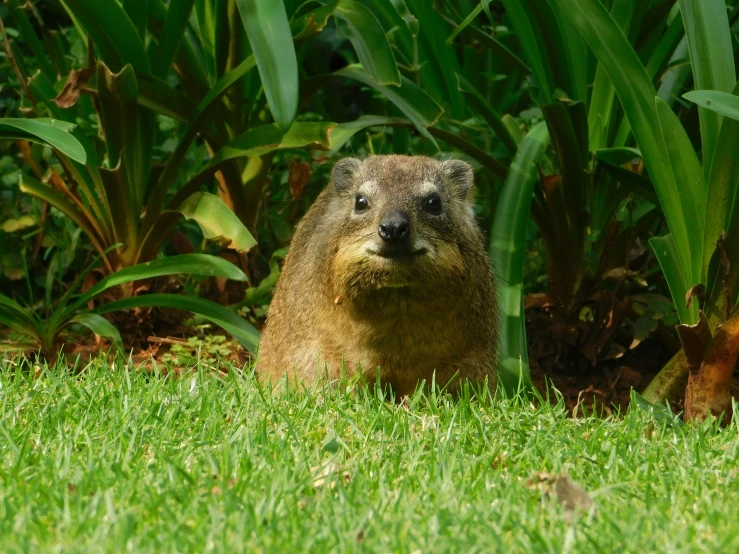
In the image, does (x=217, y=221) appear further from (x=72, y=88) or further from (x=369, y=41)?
(x=369, y=41)

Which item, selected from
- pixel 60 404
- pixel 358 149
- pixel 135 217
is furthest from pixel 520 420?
pixel 358 149

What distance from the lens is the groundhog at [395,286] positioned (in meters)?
4.58

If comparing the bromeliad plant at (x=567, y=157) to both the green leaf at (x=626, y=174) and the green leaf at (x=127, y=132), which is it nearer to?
the green leaf at (x=626, y=174)

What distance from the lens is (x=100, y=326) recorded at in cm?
519

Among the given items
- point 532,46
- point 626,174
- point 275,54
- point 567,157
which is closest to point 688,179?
point 626,174

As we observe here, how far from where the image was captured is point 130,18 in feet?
17.9

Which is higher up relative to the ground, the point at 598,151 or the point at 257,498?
the point at 598,151

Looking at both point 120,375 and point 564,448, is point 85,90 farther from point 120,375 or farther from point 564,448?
point 564,448

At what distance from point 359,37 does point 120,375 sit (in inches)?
70.7

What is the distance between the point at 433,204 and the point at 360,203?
31 cm

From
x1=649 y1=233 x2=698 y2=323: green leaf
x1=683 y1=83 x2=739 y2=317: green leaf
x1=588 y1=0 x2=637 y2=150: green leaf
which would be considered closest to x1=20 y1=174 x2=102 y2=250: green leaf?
x1=588 y1=0 x2=637 y2=150: green leaf

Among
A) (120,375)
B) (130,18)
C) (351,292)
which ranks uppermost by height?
(130,18)

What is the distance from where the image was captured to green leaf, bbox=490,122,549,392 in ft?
16.3

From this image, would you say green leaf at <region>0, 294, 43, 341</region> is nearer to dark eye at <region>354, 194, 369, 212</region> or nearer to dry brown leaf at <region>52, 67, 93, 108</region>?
dry brown leaf at <region>52, 67, 93, 108</region>
